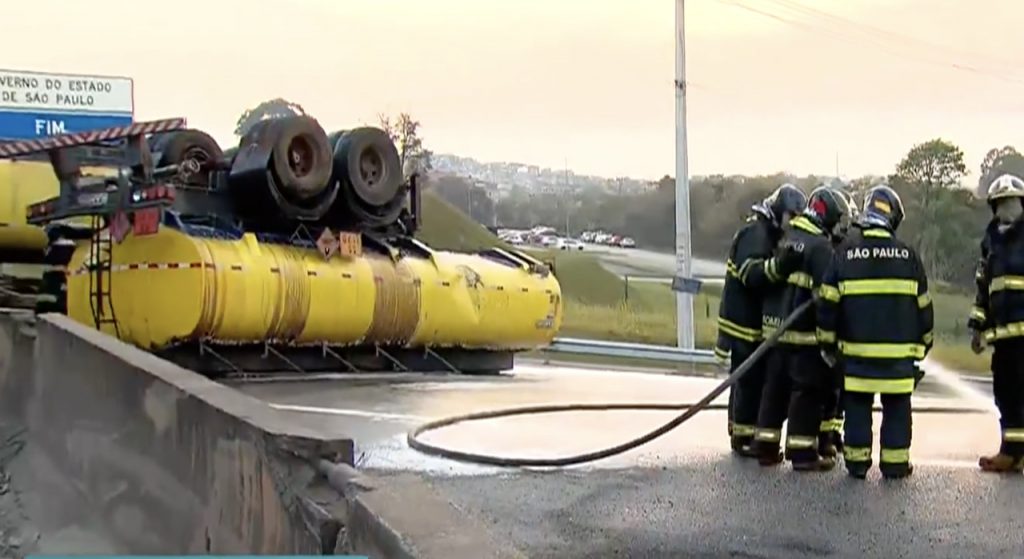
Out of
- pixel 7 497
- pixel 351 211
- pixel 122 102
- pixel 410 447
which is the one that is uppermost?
pixel 122 102

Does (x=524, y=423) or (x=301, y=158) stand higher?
(x=301, y=158)

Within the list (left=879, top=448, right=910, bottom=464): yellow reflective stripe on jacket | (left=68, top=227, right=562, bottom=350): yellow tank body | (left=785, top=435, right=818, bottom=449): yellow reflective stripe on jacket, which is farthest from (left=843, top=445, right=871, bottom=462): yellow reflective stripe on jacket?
(left=68, top=227, right=562, bottom=350): yellow tank body

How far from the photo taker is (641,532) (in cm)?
568

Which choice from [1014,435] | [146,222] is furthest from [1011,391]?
[146,222]

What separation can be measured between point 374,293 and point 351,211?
103 cm

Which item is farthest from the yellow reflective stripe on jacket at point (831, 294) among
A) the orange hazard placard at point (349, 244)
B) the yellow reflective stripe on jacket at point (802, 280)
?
the orange hazard placard at point (349, 244)

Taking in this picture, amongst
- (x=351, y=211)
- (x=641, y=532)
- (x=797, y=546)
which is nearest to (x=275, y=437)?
(x=641, y=532)

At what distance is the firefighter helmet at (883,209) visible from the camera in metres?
7.16

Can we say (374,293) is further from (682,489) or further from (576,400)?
(682,489)

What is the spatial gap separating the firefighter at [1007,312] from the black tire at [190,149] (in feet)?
28.4

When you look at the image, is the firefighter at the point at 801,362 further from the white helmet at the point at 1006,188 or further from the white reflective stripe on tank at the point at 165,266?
the white reflective stripe on tank at the point at 165,266

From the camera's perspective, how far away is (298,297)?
13.2 m

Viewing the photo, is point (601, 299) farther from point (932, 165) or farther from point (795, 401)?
point (795, 401)

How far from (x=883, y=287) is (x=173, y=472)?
4055 mm
